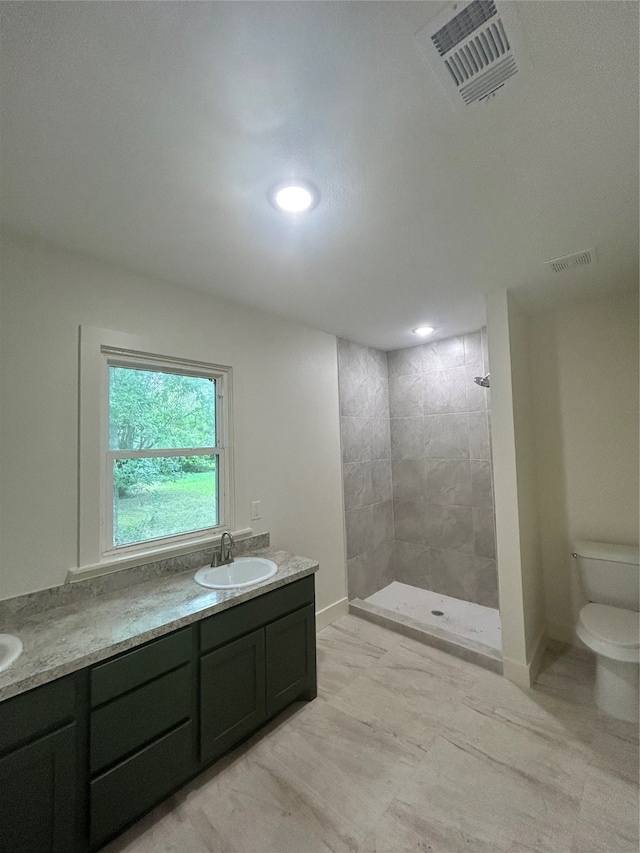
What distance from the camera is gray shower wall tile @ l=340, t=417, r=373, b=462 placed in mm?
3287

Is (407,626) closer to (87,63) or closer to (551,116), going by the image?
(551,116)

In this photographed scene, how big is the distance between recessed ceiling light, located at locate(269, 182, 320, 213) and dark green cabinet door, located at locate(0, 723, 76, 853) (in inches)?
A: 84.0

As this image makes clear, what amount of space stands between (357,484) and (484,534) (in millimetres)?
1217

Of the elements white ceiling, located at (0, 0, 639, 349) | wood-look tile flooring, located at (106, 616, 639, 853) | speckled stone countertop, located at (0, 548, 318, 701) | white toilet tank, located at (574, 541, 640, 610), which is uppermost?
white ceiling, located at (0, 0, 639, 349)

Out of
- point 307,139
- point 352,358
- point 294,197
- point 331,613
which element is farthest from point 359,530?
point 307,139

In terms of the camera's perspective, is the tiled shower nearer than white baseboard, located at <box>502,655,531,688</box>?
No

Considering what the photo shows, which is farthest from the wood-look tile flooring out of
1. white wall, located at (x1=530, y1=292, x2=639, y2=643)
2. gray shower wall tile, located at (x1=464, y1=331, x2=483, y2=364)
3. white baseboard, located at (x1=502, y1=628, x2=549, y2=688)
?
gray shower wall tile, located at (x1=464, y1=331, x2=483, y2=364)

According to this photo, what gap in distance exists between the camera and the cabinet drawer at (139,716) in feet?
4.36

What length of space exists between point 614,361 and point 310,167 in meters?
2.49

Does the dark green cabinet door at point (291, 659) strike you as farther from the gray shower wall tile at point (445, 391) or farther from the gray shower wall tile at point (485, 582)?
the gray shower wall tile at point (445, 391)

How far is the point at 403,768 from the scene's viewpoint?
1659 mm

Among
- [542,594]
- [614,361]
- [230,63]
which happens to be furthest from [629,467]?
[230,63]

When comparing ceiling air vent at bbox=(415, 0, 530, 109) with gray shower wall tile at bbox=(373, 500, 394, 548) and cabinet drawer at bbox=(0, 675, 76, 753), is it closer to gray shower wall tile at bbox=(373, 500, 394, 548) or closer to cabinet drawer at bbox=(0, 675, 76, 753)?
cabinet drawer at bbox=(0, 675, 76, 753)

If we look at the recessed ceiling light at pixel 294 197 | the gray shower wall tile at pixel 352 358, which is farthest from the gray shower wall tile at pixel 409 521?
the recessed ceiling light at pixel 294 197
